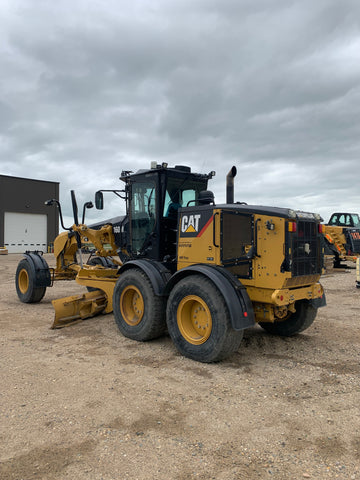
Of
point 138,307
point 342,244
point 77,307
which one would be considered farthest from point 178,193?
point 342,244

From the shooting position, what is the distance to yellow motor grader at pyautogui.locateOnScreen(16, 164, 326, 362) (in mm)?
4992

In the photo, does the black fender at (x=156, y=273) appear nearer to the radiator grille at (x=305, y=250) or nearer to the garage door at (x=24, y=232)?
the radiator grille at (x=305, y=250)

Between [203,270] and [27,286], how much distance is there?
252 inches

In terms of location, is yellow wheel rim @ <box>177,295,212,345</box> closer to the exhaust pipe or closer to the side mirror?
the exhaust pipe

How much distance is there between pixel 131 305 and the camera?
6605 millimetres

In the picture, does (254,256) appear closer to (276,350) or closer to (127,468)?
(276,350)

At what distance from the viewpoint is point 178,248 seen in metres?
6.06

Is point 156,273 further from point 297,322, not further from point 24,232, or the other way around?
point 24,232

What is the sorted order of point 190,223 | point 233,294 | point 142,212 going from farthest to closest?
point 142,212 < point 190,223 < point 233,294

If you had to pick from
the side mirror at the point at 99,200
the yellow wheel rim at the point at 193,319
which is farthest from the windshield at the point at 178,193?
the yellow wheel rim at the point at 193,319

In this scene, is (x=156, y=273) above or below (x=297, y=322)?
above

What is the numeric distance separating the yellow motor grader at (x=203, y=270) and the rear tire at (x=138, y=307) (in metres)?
0.02

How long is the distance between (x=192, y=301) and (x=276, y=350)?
1.51 metres

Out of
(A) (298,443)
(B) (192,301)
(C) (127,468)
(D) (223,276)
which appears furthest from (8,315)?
(A) (298,443)
